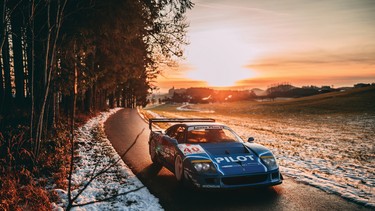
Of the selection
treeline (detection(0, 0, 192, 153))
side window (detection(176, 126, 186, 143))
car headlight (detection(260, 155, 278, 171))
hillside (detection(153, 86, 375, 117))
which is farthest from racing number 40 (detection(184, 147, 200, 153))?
hillside (detection(153, 86, 375, 117))

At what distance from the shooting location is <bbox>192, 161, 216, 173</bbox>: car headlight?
566cm

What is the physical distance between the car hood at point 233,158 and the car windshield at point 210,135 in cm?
39

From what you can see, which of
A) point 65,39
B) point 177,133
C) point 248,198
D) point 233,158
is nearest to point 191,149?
point 233,158

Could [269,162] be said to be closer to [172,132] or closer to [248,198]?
[248,198]

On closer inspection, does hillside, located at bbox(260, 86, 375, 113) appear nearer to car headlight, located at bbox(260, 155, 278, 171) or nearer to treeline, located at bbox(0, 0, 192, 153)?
treeline, located at bbox(0, 0, 192, 153)

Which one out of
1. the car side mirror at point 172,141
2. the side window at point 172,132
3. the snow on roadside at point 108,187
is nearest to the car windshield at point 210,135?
the car side mirror at point 172,141

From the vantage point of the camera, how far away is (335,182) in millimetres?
6895

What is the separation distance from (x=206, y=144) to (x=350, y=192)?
3191 millimetres

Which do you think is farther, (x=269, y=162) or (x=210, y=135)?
(x=210, y=135)

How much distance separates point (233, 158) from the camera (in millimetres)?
5973

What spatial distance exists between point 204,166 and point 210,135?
1584 millimetres

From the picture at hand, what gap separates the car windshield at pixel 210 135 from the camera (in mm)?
7018

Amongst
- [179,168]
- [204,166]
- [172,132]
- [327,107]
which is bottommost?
[327,107]

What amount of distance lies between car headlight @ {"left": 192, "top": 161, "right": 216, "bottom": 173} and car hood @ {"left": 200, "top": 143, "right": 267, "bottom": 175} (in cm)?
11
